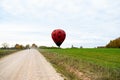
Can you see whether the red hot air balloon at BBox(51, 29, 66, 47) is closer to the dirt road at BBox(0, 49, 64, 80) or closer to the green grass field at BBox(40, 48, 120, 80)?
the green grass field at BBox(40, 48, 120, 80)

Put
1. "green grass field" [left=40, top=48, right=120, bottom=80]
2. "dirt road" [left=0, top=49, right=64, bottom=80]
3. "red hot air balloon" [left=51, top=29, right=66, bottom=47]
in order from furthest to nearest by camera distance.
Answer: "red hot air balloon" [left=51, top=29, right=66, bottom=47] < "dirt road" [left=0, top=49, right=64, bottom=80] < "green grass field" [left=40, top=48, right=120, bottom=80]

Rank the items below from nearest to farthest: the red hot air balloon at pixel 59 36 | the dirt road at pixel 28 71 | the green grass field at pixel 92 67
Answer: the green grass field at pixel 92 67 → the dirt road at pixel 28 71 → the red hot air balloon at pixel 59 36

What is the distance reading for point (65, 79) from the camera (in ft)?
57.9

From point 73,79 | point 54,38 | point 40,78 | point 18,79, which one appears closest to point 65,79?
point 73,79

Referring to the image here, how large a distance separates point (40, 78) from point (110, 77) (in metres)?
5.06

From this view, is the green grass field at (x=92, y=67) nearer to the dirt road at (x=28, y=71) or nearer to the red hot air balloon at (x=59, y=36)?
the dirt road at (x=28, y=71)

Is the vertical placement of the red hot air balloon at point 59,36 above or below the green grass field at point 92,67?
above

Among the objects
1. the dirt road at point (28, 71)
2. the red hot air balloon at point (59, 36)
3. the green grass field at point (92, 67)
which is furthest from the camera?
the red hot air balloon at point (59, 36)

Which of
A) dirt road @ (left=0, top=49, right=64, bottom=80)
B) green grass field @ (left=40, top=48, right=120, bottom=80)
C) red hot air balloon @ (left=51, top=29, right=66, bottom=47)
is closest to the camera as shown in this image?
green grass field @ (left=40, top=48, right=120, bottom=80)

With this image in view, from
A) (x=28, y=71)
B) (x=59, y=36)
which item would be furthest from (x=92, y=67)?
(x=59, y=36)

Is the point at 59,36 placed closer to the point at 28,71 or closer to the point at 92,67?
the point at 28,71

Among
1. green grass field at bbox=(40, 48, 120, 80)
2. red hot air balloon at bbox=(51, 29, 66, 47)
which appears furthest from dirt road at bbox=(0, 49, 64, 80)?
red hot air balloon at bbox=(51, 29, 66, 47)

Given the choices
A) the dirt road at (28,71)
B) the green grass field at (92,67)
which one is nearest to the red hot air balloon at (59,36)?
the green grass field at (92,67)

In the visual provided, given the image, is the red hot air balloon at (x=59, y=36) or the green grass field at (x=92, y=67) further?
the red hot air balloon at (x=59, y=36)
